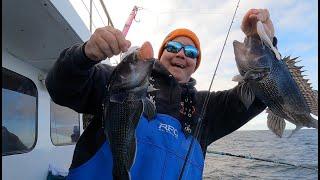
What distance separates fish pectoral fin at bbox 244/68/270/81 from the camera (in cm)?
236

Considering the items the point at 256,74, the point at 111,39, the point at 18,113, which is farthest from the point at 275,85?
the point at 18,113

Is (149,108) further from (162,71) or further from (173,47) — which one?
(173,47)

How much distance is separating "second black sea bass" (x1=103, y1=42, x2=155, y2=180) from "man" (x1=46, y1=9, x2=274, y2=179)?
106mm

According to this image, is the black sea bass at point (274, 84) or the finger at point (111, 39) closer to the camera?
the finger at point (111, 39)

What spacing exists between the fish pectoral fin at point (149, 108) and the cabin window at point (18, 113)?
6.15 feet

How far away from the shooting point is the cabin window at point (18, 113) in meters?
3.73

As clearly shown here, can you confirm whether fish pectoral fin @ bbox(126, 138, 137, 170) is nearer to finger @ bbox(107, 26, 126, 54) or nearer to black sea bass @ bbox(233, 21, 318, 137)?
finger @ bbox(107, 26, 126, 54)

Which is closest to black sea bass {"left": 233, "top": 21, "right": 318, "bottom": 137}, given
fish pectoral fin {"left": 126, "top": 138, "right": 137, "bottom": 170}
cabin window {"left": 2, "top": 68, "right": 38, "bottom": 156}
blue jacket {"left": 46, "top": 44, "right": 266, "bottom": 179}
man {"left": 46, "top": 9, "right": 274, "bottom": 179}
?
man {"left": 46, "top": 9, "right": 274, "bottom": 179}

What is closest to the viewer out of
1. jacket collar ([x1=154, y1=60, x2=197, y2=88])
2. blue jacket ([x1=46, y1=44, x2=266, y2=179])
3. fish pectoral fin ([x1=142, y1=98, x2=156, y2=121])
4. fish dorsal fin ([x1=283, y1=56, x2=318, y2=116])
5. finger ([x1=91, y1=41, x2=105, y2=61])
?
finger ([x1=91, y1=41, x2=105, y2=61])

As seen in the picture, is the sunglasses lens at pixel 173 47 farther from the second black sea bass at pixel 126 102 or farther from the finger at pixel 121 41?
the finger at pixel 121 41

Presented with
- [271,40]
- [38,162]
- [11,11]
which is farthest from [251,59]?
[38,162]

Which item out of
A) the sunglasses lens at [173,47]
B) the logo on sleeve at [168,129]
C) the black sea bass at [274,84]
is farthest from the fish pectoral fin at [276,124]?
the sunglasses lens at [173,47]

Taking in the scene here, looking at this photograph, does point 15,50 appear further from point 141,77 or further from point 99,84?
point 141,77

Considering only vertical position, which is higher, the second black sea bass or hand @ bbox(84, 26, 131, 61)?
hand @ bbox(84, 26, 131, 61)
